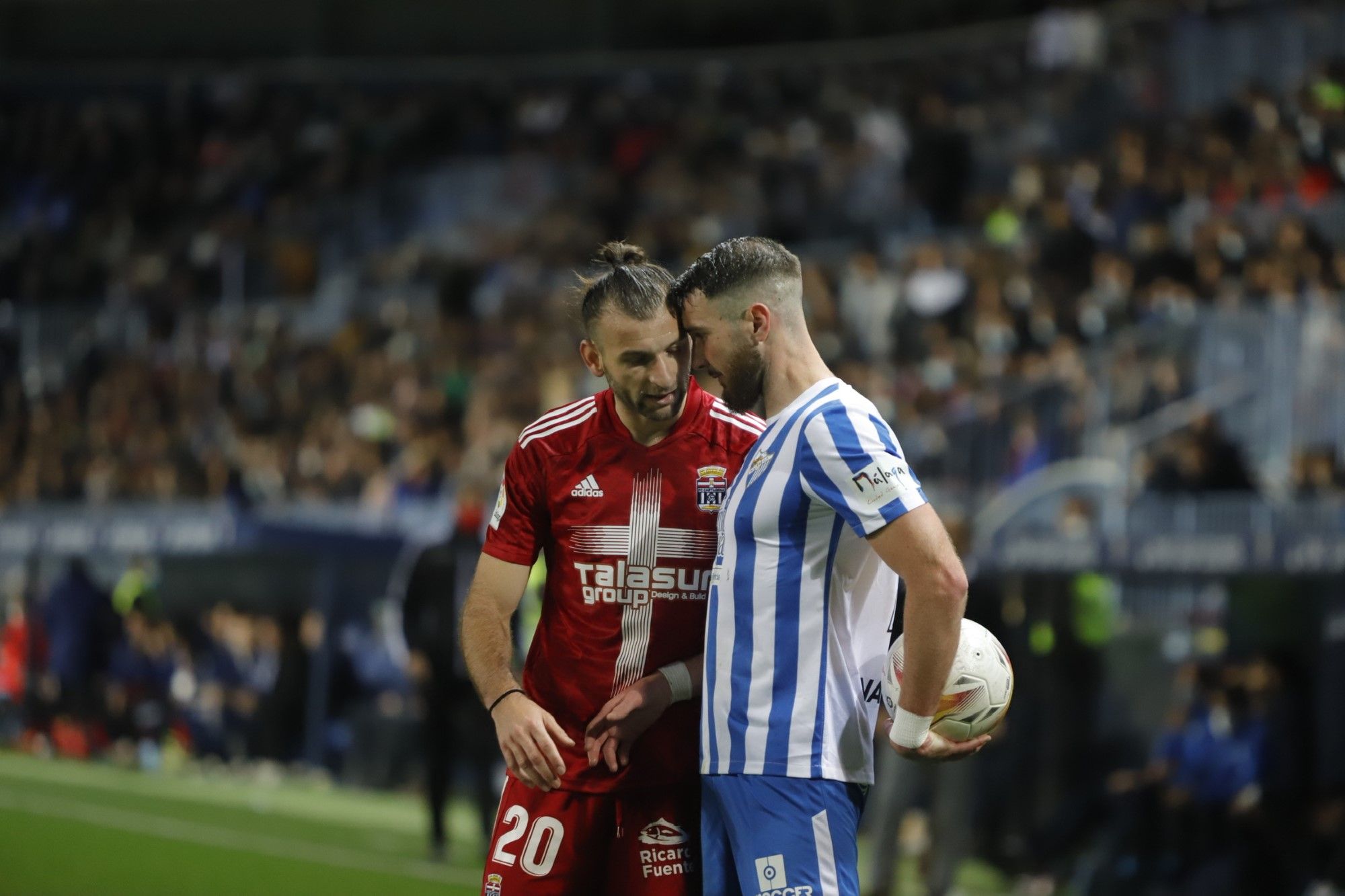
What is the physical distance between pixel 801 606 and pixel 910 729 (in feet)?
1.24

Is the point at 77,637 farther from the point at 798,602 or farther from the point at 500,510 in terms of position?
the point at 798,602

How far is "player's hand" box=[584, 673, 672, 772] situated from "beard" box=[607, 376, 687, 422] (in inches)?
26.2

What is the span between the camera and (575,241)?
63.4 ft

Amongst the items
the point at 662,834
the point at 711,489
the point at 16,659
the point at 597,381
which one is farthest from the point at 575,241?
the point at 662,834

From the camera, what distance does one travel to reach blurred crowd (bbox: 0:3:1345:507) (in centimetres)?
1186

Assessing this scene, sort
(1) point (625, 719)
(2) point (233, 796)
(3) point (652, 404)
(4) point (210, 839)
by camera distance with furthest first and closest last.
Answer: (2) point (233, 796), (4) point (210, 839), (3) point (652, 404), (1) point (625, 719)

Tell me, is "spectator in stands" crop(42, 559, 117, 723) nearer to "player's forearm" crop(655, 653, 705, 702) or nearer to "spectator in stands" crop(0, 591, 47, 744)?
"spectator in stands" crop(0, 591, 47, 744)

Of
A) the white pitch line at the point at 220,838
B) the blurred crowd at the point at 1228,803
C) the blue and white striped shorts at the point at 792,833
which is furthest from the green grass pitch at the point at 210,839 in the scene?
the blue and white striped shorts at the point at 792,833

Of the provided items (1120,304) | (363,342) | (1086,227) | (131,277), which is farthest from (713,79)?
(1120,304)

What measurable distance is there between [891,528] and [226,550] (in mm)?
12591

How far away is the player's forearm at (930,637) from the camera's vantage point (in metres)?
3.76

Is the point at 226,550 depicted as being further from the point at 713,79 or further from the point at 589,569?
the point at 589,569

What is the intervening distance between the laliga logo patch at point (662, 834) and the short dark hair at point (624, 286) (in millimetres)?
1304

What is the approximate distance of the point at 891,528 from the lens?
3789 mm
